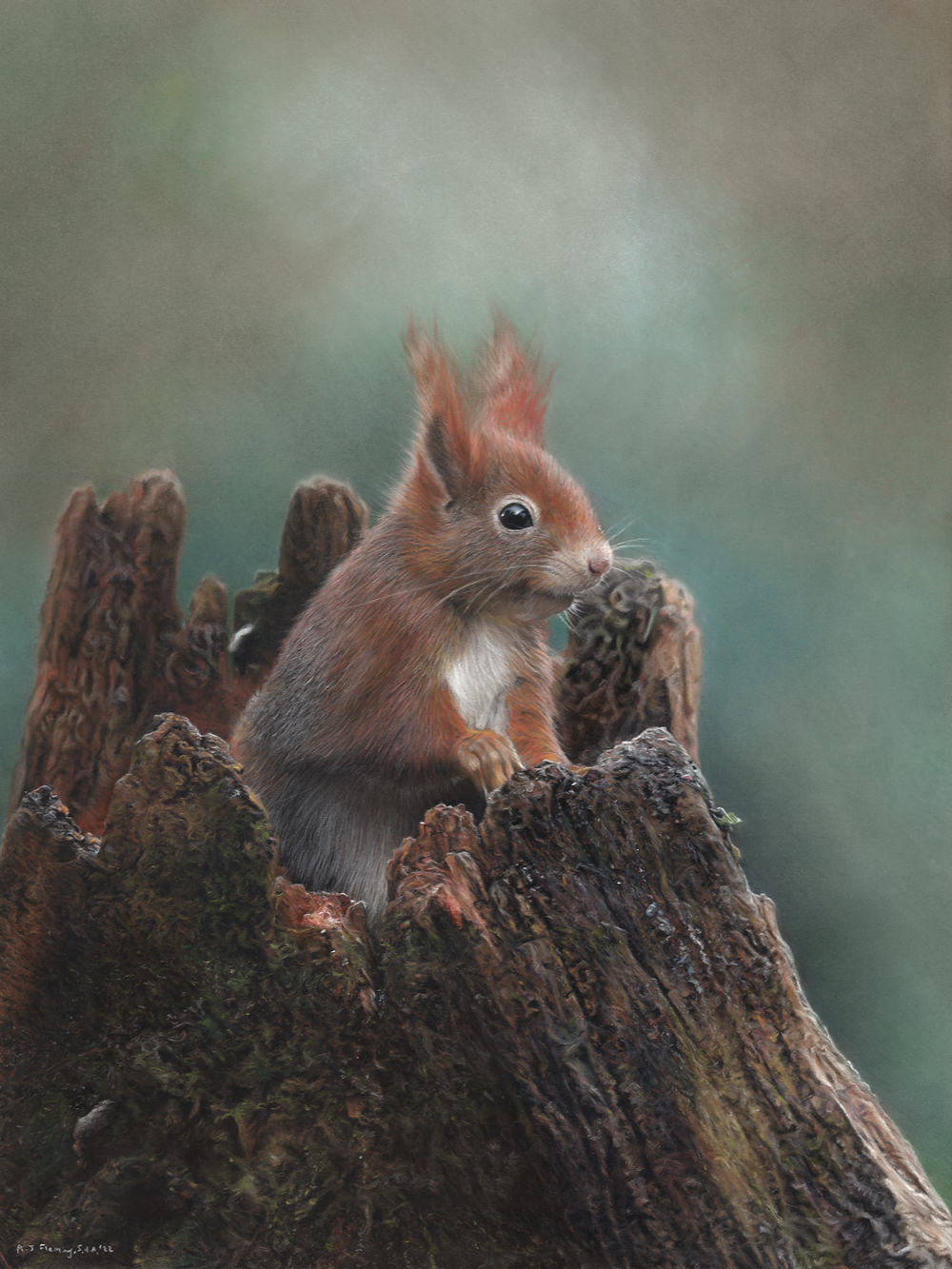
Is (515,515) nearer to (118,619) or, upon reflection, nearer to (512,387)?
(512,387)

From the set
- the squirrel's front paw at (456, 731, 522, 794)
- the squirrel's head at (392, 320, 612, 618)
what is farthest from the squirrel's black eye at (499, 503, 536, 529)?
the squirrel's front paw at (456, 731, 522, 794)

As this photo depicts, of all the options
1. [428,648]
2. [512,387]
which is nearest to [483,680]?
[428,648]

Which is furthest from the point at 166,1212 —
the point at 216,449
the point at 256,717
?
the point at 216,449

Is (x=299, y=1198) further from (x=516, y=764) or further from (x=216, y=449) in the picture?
(x=216, y=449)
